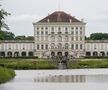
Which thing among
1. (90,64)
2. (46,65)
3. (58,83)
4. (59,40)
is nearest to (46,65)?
(46,65)

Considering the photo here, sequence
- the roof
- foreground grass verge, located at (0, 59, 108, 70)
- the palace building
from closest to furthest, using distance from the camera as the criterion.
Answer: foreground grass verge, located at (0, 59, 108, 70) → the palace building → the roof

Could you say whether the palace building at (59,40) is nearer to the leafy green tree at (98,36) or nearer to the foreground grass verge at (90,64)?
the leafy green tree at (98,36)

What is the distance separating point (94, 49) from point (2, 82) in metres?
87.6

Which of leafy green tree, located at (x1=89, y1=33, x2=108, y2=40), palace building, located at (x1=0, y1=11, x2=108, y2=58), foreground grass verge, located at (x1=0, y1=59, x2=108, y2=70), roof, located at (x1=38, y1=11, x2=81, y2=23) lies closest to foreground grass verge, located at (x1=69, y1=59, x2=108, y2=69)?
foreground grass verge, located at (x1=0, y1=59, x2=108, y2=70)

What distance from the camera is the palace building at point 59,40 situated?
406 feet

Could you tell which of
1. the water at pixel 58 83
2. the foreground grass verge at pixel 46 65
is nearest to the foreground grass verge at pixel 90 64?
the foreground grass verge at pixel 46 65

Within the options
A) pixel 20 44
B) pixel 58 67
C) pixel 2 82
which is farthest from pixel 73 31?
pixel 2 82

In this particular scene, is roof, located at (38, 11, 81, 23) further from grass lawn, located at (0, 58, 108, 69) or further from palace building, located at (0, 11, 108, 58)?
grass lawn, located at (0, 58, 108, 69)

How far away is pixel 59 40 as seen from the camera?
123500 millimetres

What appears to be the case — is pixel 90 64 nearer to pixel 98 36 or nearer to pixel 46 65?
pixel 46 65

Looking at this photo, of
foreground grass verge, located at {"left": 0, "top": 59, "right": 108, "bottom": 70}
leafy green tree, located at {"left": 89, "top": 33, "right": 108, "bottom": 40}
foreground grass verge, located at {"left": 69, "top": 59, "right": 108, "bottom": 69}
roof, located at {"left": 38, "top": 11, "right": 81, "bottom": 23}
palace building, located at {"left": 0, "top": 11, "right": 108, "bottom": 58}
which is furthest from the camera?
leafy green tree, located at {"left": 89, "top": 33, "right": 108, "bottom": 40}

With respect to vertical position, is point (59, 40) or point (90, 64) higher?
point (59, 40)

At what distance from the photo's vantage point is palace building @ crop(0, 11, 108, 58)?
406 feet

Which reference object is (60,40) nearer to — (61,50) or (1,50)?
(61,50)
